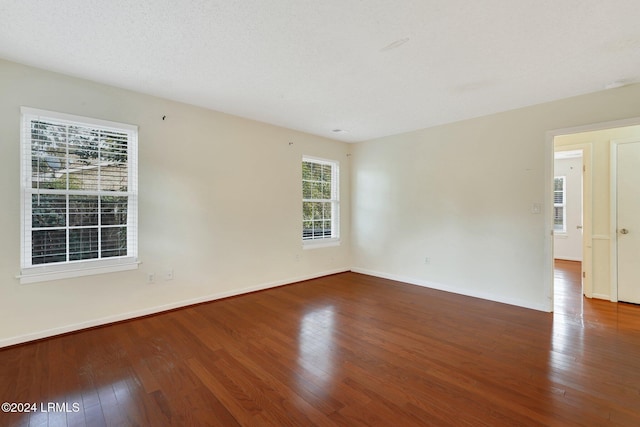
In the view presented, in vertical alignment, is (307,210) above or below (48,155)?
below

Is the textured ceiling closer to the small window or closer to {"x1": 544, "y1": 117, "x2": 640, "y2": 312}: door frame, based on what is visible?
{"x1": 544, "y1": 117, "x2": 640, "y2": 312}: door frame

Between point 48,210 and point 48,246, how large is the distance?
1.19 ft

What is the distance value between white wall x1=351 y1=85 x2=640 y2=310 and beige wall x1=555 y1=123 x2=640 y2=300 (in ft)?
3.02

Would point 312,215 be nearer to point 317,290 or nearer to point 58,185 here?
point 317,290

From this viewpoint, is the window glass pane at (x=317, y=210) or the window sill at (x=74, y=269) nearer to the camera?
the window sill at (x=74, y=269)

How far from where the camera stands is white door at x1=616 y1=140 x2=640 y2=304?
3773mm

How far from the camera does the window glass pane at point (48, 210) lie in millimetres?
2793

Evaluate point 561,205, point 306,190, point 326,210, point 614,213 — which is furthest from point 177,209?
point 561,205

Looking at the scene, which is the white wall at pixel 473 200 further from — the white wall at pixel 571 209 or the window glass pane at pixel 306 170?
the white wall at pixel 571 209

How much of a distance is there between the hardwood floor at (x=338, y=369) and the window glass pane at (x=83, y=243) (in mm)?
800

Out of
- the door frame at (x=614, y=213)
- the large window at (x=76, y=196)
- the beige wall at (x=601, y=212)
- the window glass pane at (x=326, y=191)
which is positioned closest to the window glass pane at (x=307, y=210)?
the window glass pane at (x=326, y=191)

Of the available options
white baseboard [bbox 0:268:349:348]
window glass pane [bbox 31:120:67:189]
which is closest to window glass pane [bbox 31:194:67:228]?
window glass pane [bbox 31:120:67:189]

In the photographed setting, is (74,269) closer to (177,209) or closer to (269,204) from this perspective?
(177,209)

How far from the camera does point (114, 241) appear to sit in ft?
10.7
